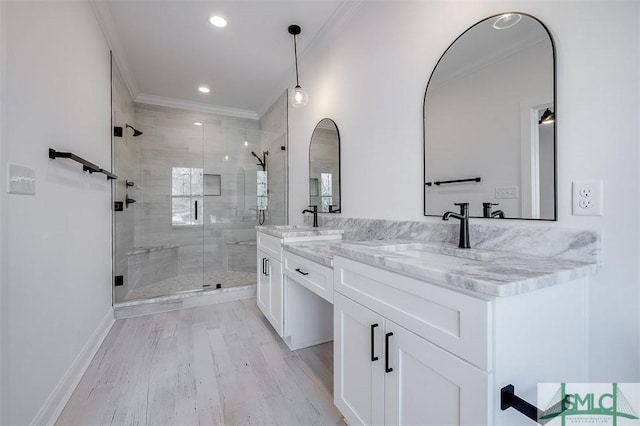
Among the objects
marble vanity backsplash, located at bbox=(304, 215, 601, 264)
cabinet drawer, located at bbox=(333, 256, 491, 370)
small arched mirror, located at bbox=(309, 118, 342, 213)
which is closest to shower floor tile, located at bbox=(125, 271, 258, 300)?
small arched mirror, located at bbox=(309, 118, 342, 213)

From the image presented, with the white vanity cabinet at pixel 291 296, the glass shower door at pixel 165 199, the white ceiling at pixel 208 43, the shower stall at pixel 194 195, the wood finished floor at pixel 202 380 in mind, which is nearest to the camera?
the wood finished floor at pixel 202 380

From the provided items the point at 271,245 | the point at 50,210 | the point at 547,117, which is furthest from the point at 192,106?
the point at 547,117

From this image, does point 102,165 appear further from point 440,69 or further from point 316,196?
point 440,69

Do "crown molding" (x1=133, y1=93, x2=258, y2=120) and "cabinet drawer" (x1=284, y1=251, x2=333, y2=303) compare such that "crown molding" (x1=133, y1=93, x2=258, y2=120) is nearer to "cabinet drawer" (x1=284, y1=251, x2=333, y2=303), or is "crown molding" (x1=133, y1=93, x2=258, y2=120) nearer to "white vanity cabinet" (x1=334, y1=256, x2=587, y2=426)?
"cabinet drawer" (x1=284, y1=251, x2=333, y2=303)

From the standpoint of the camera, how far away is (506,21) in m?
1.16

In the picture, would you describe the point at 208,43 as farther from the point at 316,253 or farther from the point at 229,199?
the point at 316,253

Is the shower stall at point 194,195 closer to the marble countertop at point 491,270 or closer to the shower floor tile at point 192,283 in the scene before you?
the shower floor tile at point 192,283

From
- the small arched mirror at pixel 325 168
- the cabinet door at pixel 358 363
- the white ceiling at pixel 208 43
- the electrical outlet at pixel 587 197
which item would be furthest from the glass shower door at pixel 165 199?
the electrical outlet at pixel 587 197

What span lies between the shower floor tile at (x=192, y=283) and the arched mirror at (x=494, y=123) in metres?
2.57

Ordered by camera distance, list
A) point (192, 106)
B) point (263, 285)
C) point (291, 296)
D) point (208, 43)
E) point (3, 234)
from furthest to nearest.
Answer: point (192, 106), point (208, 43), point (263, 285), point (291, 296), point (3, 234)

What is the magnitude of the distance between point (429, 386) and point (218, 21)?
2.80m

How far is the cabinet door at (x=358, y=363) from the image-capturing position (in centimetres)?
104

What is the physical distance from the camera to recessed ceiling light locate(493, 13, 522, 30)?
1125 millimetres

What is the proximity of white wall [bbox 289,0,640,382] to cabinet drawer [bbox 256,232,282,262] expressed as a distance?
24.2 inches
